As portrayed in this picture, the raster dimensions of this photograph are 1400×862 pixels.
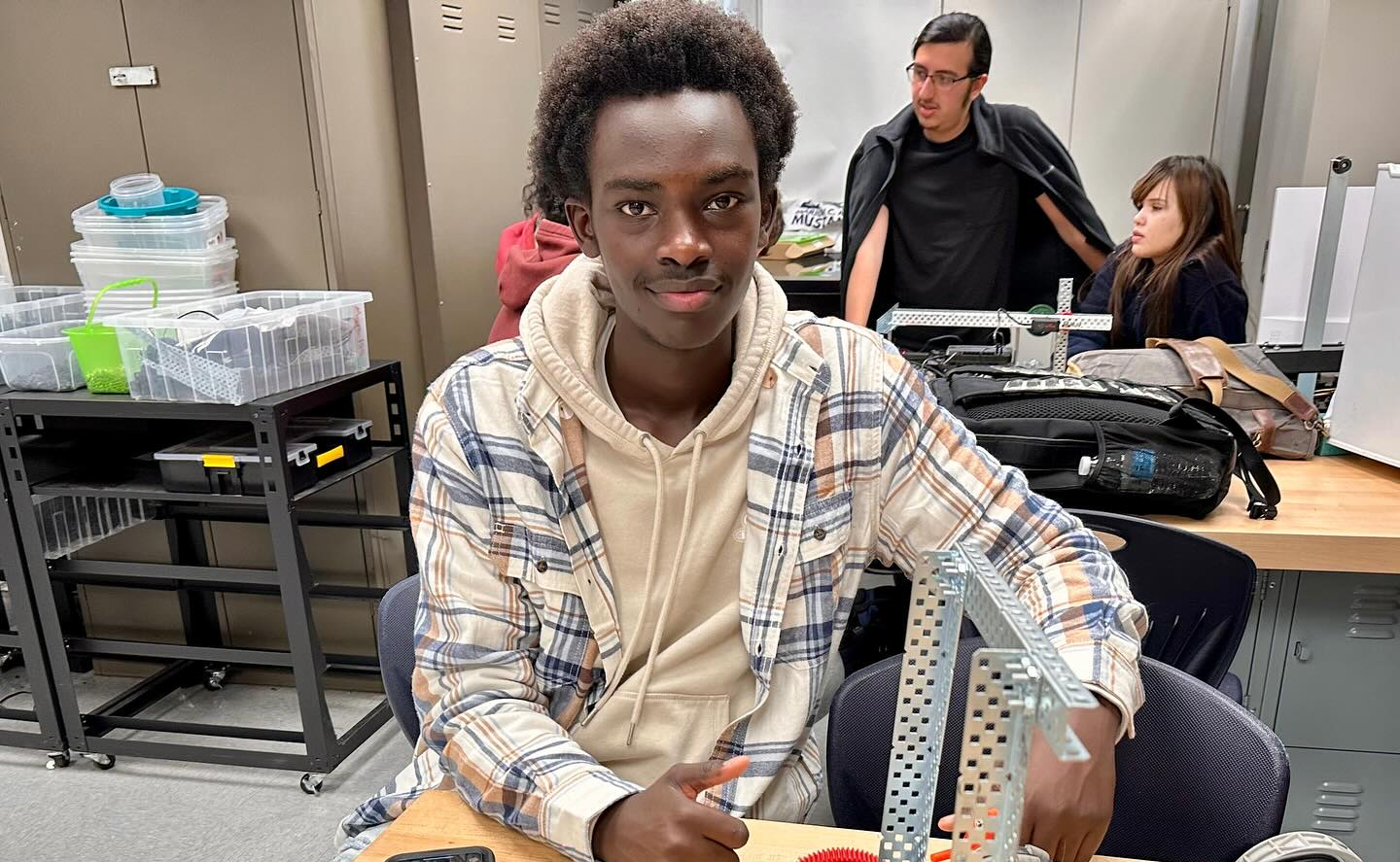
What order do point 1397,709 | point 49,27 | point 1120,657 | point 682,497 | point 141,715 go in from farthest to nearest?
point 141,715
point 49,27
point 1397,709
point 682,497
point 1120,657

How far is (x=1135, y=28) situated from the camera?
395cm

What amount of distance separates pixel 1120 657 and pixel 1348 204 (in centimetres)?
149

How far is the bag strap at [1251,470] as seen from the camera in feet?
4.91

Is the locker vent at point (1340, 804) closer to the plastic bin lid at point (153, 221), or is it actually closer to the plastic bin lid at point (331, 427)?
the plastic bin lid at point (331, 427)

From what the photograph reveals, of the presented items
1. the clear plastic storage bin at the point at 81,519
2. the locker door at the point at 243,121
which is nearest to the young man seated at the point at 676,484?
the locker door at the point at 243,121

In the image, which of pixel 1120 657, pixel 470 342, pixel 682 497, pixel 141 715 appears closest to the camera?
pixel 1120 657

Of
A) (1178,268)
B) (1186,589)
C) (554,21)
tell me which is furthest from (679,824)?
(554,21)

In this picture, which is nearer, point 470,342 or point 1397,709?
point 1397,709

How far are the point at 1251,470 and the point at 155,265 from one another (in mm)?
2382

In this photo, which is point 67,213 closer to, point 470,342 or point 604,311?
A: point 470,342

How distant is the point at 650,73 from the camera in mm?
886

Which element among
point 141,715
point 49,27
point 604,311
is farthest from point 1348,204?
point 141,715

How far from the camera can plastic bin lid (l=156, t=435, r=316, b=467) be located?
201cm

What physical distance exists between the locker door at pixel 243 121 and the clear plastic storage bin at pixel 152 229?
0.10 m
